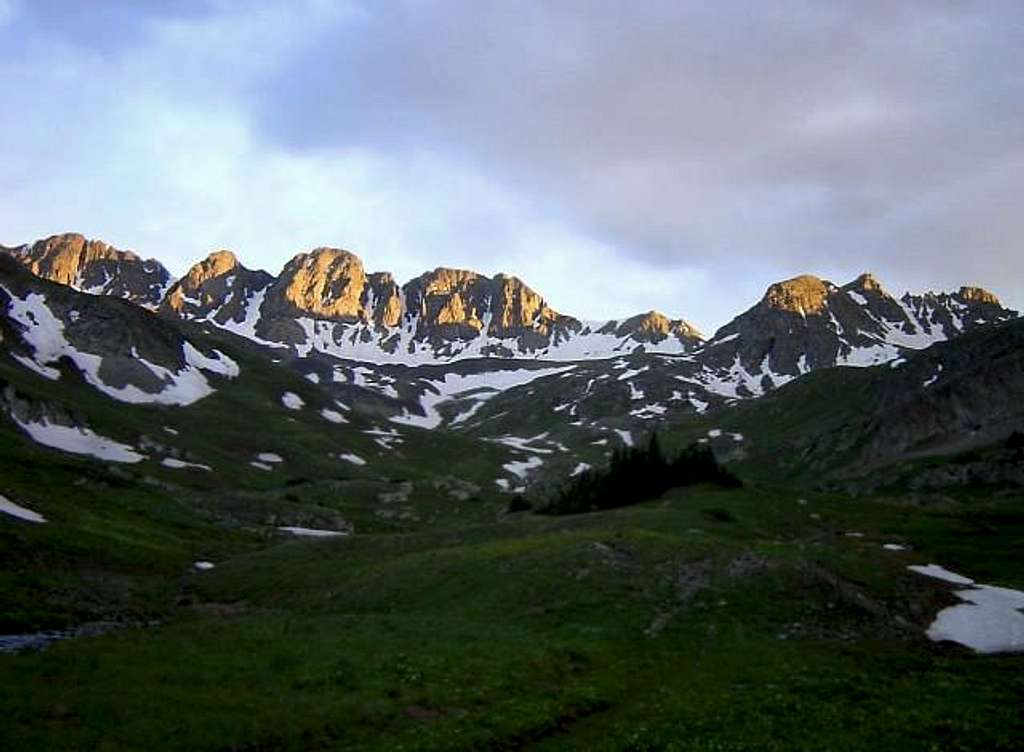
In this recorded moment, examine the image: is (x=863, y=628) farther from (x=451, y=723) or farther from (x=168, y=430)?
(x=168, y=430)

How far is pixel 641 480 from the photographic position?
304ft

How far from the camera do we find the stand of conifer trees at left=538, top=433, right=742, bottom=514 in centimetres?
9150

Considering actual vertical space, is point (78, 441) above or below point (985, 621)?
above

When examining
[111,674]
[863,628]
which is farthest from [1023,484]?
[111,674]

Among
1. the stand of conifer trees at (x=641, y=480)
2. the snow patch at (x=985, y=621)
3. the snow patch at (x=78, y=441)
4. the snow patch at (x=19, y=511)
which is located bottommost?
the snow patch at (x=985, y=621)

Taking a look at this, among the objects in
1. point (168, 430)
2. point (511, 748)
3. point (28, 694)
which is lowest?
point (511, 748)

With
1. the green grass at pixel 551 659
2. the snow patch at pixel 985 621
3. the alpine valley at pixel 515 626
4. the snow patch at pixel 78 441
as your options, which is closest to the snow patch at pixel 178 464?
the snow patch at pixel 78 441

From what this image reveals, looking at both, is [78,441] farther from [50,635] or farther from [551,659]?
[551,659]

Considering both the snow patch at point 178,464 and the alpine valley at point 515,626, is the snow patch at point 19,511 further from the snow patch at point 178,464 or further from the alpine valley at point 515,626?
the snow patch at point 178,464

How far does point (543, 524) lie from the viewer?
73.1 metres

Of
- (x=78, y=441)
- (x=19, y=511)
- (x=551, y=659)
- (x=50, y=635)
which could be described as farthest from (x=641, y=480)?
(x=78, y=441)

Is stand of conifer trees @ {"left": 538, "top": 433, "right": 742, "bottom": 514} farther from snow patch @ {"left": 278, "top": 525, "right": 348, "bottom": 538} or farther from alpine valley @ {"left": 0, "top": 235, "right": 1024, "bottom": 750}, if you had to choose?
snow patch @ {"left": 278, "top": 525, "right": 348, "bottom": 538}

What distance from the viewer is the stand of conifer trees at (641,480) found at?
91.5m

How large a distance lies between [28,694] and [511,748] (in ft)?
46.2
